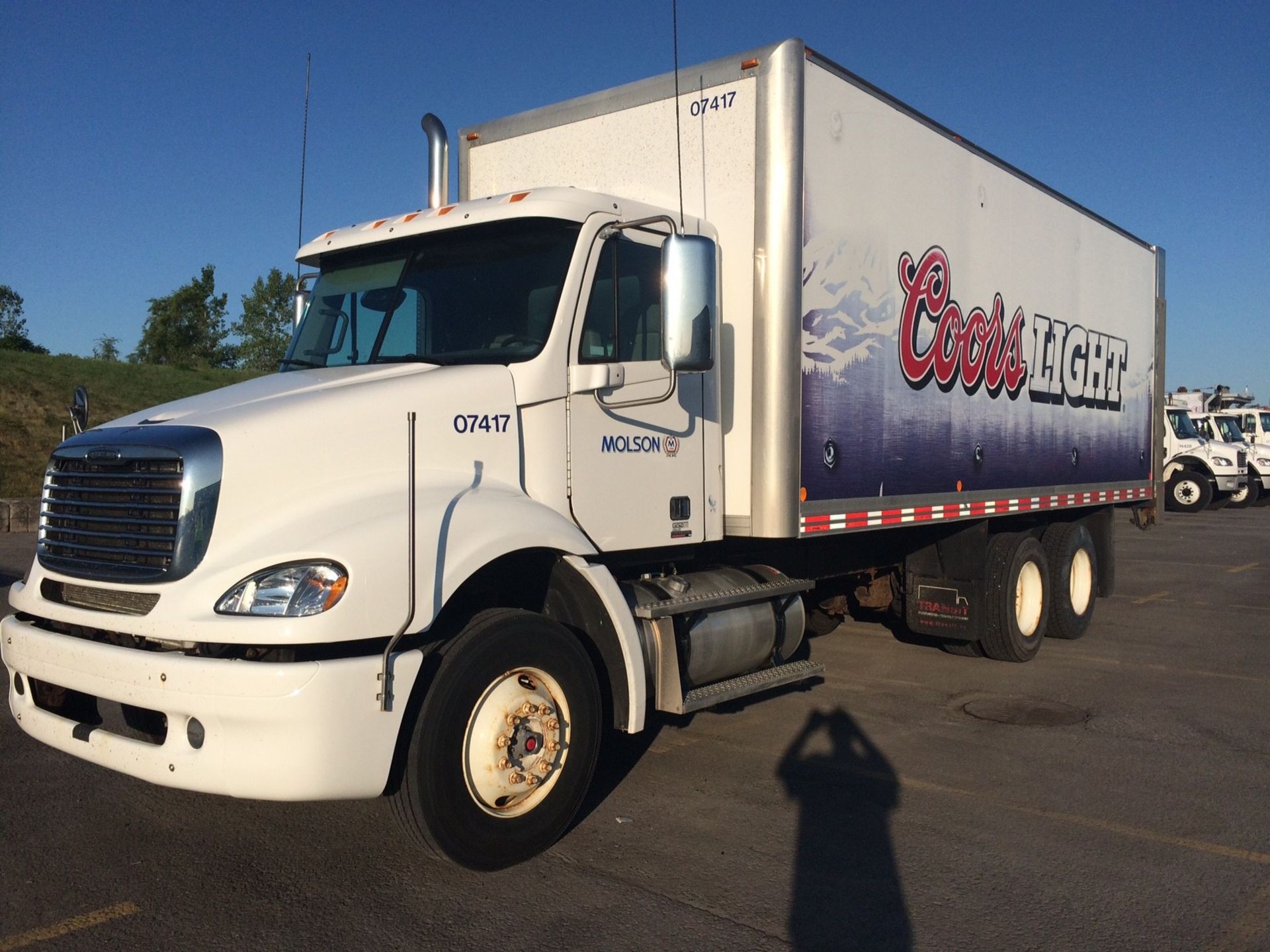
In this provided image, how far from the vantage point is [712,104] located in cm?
617

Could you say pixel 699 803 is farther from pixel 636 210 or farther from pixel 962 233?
pixel 962 233

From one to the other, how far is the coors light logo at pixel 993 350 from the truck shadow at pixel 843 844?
2532mm

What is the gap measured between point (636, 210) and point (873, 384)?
6.84 ft

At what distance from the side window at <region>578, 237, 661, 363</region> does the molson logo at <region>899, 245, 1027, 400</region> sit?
226 cm

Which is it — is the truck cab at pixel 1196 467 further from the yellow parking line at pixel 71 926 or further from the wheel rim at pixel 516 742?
the yellow parking line at pixel 71 926

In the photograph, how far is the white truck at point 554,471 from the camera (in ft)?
12.8

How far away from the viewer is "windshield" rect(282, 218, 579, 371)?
514cm

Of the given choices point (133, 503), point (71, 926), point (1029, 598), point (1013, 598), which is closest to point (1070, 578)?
point (1029, 598)

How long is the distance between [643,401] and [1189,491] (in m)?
28.4

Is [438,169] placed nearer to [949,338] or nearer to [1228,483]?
[949,338]

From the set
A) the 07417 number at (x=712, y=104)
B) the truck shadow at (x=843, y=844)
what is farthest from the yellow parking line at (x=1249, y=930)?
the 07417 number at (x=712, y=104)

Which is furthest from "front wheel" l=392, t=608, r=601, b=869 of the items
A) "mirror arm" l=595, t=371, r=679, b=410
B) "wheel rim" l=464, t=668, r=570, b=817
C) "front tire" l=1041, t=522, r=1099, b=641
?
"front tire" l=1041, t=522, r=1099, b=641

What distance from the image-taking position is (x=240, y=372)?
113 ft

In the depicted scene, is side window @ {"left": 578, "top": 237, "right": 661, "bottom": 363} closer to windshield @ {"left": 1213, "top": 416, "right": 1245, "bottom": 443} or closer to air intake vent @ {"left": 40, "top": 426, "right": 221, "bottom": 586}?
air intake vent @ {"left": 40, "top": 426, "right": 221, "bottom": 586}
